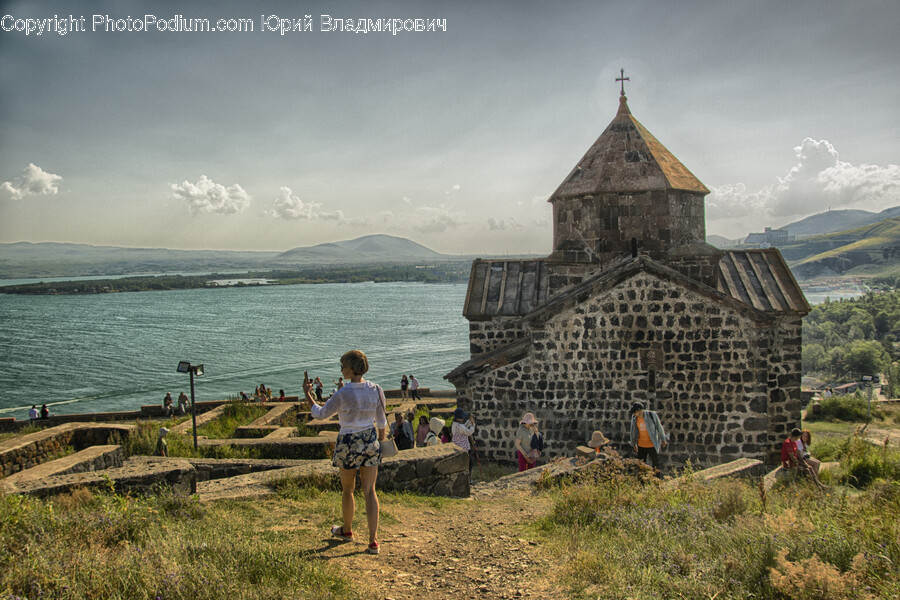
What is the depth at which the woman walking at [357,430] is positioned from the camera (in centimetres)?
418

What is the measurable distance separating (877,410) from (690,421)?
1195 cm

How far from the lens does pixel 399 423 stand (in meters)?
9.34

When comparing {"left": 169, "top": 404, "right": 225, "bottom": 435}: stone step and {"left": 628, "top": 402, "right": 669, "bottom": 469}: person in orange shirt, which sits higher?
{"left": 628, "top": 402, "right": 669, "bottom": 469}: person in orange shirt

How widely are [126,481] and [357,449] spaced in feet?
7.41

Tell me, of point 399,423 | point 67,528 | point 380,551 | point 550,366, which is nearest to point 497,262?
point 550,366

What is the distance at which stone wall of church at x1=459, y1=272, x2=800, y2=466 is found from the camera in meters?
9.20

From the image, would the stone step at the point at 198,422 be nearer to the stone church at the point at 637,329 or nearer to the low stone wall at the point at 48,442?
the low stone wall at the point at 48,442

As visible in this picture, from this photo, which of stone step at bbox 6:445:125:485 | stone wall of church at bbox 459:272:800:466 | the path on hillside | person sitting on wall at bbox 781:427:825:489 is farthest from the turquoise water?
person sitting on wall at bbox 781:427:825:489

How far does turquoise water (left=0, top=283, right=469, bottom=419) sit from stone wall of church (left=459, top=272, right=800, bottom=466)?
2573 centimetres

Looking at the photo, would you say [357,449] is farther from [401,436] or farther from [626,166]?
[626,166]

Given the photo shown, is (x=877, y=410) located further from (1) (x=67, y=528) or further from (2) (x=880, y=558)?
(1) (x=67, y=528)

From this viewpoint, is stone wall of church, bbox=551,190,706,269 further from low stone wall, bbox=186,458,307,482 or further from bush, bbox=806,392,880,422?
bush, bbox=806,392,880,422

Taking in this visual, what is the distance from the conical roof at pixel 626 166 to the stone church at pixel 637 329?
3cm

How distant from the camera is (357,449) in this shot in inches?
167
